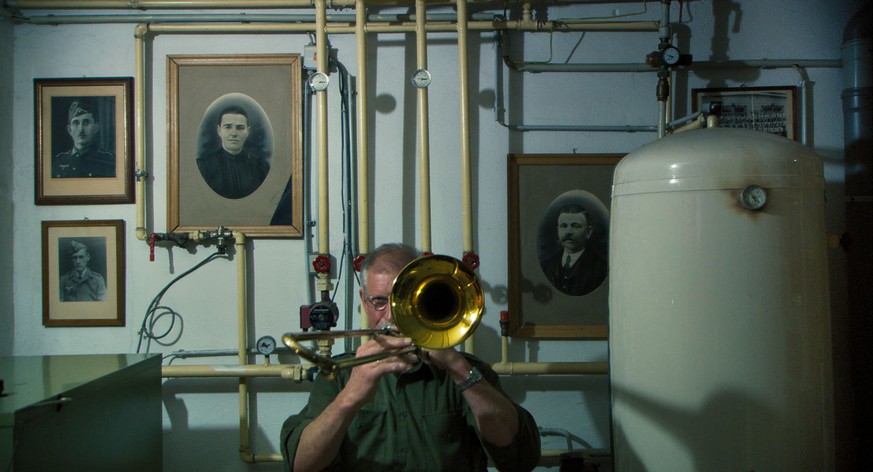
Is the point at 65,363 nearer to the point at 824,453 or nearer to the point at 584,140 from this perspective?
the point at 584,140

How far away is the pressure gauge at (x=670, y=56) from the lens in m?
2.35

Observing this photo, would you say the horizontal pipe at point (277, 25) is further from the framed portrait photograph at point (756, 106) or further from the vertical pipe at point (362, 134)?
the framed portrait photograph at point (756, 106)

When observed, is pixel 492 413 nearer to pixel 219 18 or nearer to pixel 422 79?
pixel 422 79

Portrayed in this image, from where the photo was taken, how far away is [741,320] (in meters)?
1.62

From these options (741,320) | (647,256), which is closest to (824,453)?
(741,320)

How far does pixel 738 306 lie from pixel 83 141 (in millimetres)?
2494

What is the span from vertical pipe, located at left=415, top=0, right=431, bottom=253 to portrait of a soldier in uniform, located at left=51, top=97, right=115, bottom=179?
1.28 metres

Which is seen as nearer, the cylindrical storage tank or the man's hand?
the man's hand

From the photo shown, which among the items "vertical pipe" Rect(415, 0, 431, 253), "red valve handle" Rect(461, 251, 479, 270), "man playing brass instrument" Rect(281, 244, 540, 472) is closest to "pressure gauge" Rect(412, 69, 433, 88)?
"vertical pipe" Rect(415, 0, 431, 253)

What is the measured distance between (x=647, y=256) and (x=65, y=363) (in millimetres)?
1711

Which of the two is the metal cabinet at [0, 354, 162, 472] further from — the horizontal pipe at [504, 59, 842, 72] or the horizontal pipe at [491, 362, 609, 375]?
the horizontal pipe at [504, 59, 842, 72]

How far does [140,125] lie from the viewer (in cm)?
247

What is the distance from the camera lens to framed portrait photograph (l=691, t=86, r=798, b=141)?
2479 mm

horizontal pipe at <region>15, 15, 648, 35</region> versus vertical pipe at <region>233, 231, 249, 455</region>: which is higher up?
horizontal pipe at <region>15, 15, 648, 35</region>
